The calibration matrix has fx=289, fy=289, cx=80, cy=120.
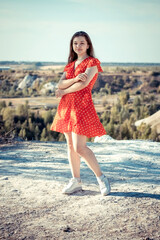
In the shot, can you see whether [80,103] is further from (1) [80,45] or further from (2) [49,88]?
(2) [49,88]

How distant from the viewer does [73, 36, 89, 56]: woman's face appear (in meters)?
3.17

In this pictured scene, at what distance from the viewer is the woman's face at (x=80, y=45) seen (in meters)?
3.17

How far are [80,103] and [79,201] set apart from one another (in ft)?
3.61

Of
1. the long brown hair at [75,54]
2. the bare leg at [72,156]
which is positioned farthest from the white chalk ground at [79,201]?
the long brown hair at [75,54]

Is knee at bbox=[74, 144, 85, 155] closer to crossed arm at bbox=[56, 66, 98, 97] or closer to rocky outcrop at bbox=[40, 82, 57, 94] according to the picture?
crossed arm at bbox=[56, 66, 98, 97]

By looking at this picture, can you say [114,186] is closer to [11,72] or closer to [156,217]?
[156,217]

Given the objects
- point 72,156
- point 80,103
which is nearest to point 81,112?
point 80,103

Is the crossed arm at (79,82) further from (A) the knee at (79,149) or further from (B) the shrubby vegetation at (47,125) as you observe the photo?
(B) the shrubby vegetation at (47,125)

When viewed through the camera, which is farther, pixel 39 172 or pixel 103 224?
pixel 39 172

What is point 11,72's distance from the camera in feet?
265

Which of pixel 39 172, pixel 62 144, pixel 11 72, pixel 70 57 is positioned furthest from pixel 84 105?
pixel 11 72

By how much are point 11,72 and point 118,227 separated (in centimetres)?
8180

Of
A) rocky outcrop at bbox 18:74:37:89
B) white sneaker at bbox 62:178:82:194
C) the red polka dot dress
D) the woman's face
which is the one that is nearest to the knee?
the red polka dot dress

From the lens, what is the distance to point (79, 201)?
3254mm
